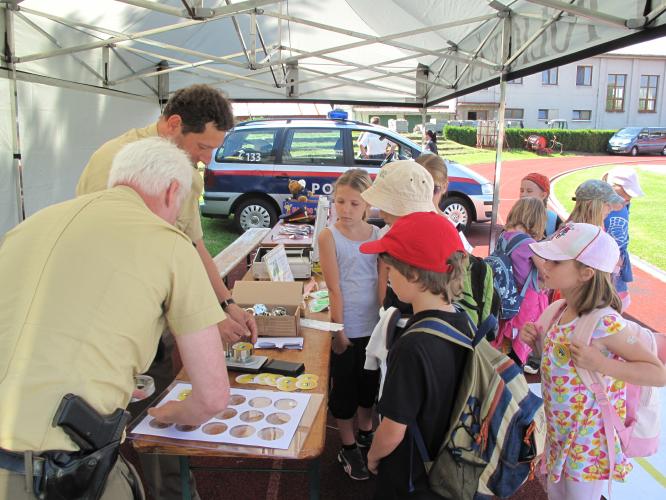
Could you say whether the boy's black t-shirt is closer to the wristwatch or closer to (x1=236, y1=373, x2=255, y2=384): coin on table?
(x1=236, y1=373, x2=255, y2=384): coin on table

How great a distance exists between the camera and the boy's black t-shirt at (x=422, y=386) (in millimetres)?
1455

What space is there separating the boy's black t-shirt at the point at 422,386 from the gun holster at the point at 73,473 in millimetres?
744

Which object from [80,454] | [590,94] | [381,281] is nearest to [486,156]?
[590,94]

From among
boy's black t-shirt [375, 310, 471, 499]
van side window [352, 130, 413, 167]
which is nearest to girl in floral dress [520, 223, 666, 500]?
boy's black t-shirt [375, 310, 471, 499]

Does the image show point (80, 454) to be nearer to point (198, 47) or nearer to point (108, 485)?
point (108, 485)

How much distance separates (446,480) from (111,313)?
1.05 meters

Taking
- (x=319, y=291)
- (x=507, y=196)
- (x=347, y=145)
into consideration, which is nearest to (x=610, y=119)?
(x=507, y=196)

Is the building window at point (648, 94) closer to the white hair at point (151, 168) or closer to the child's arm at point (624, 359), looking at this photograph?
the child's arm at point (624, 359)

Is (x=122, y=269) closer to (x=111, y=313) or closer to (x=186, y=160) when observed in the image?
(x=111, y=313)

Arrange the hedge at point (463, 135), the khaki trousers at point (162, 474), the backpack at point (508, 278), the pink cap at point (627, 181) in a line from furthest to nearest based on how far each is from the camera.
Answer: the hedge at point (463, 135) < the pink cap at point (627, 181) < the backpack at point (508, 278) < the khaki trousers at point (162, 474)

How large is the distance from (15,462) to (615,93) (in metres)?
46.6

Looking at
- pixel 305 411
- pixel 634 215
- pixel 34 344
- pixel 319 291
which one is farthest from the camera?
pixel 634 215

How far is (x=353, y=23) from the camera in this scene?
6.82 metres

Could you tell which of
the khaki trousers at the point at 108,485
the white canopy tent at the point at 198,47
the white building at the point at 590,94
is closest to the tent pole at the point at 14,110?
the white canopy tent at the point at 198,47
